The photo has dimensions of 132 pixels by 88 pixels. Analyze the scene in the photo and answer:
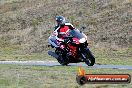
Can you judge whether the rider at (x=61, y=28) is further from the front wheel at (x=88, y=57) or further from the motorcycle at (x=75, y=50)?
the front wheel at (x=88, y=57)

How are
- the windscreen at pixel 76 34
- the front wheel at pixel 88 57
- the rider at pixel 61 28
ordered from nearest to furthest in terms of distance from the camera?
the front wheel at pixel 88 57 → the windscreen at pixel 76 34 → the rider at pixel 61 28

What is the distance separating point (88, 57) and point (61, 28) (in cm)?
190

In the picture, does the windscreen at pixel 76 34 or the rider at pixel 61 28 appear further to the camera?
the rider at pixel 61 28

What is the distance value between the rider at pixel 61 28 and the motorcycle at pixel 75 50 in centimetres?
21

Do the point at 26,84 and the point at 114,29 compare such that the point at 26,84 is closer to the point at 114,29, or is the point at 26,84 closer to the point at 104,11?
the point at 114,29

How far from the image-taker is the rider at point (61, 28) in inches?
926

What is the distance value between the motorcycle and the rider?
0.70ft

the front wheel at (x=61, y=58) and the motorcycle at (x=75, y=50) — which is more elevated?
the motorcycle at (x=75, y=50)

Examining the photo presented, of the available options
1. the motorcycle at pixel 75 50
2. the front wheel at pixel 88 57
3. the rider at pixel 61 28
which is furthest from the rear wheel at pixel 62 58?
the front wheel at pixel 88 57

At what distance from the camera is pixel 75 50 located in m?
23.8

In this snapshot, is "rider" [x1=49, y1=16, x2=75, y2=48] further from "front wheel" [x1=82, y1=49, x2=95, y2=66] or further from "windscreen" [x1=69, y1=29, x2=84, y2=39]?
"front wheel" [x1=82, y1=49, x2=95, y2=66]

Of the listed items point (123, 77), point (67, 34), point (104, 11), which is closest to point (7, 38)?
point (104, 11)

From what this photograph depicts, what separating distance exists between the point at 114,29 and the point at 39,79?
2876 cm

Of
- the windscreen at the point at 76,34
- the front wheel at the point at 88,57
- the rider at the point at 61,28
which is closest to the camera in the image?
the front wheel at the point at 88,57
